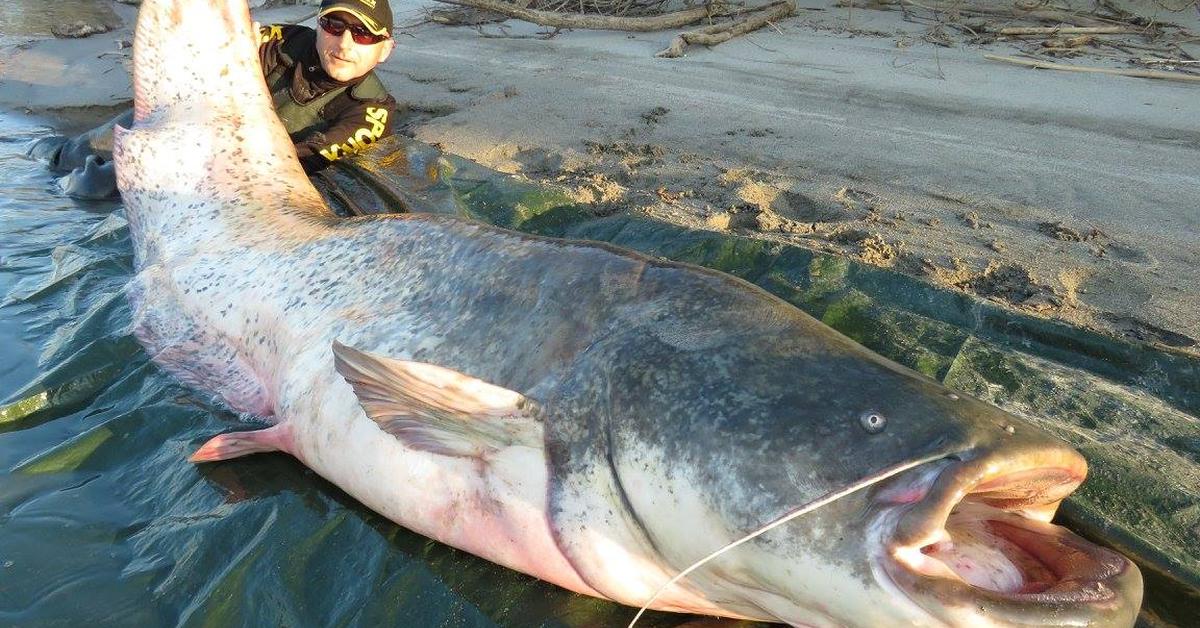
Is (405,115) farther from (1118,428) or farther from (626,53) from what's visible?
(1118,428)

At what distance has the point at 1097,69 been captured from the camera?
6059 millimetres

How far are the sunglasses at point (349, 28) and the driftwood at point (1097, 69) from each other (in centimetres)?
456

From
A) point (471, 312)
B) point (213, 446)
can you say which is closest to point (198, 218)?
point (213, 446)

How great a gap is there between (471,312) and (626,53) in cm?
537

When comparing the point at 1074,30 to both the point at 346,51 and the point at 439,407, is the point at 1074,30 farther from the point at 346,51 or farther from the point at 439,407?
the point at 439,407

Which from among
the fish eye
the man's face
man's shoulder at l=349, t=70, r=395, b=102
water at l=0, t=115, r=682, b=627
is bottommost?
water at l=0, t=115, r=682, b=627

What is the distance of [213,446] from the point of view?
2.78m

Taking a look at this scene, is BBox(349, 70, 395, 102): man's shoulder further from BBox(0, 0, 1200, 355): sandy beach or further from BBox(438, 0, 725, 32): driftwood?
BBox(438, 0, 725, 32): driftwood

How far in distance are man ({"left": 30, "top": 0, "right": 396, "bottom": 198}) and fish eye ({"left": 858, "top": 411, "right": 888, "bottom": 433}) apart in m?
3.77

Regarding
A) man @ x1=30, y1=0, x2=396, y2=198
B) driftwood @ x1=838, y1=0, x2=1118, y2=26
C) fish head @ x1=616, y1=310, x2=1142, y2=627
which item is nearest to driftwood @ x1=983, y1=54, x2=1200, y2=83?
driftwood @ x1=838, y1=0, x2=1118, y2=26

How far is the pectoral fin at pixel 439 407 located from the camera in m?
2.12

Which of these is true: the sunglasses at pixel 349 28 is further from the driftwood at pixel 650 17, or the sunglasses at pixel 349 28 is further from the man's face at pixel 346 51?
the driftwood at pixel 650 17

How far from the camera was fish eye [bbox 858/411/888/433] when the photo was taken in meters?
1.77

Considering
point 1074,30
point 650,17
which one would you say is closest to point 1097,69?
point 1074,30
